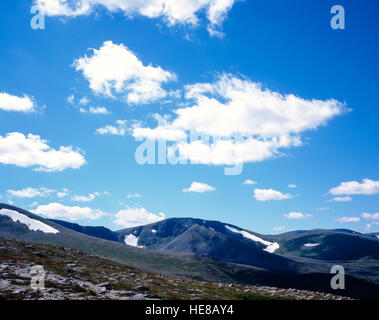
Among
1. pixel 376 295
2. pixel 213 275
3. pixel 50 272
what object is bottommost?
pixel 376 295

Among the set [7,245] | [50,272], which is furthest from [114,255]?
[50,272]

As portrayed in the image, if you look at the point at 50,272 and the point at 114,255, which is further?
the point at 114,255

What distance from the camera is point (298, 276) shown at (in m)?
197
